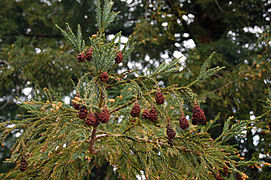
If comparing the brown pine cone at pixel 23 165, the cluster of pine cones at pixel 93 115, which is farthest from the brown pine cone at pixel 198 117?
the brown pine cone at pixel 23 165

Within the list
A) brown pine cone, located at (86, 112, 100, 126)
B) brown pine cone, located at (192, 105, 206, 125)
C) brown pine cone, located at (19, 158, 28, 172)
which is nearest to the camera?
brown pine cone, located at (86, 112, 100, 126)

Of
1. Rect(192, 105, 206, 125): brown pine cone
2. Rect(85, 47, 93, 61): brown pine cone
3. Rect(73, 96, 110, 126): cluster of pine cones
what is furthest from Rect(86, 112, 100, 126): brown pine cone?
Rect(192, 105, 206, 125): brown pine cone

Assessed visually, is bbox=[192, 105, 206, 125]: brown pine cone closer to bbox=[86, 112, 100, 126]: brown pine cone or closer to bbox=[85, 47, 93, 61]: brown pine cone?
bbox=[86, 112, 100, 126]: brown pine cone

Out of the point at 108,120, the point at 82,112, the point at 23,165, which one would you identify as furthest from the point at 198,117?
the point at 23,165

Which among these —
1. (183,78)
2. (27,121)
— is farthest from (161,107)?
(183,78)

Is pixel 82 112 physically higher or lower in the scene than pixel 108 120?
higher

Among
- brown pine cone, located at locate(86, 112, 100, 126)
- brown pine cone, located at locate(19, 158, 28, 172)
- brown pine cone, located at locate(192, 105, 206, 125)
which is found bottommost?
brown pine cone, located at locate(19, 158, 28, 172)

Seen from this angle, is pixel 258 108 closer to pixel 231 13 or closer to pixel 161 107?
pixel 231 13

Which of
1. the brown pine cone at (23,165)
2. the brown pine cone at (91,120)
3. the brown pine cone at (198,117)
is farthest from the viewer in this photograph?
the brown pine cone at (23,165)

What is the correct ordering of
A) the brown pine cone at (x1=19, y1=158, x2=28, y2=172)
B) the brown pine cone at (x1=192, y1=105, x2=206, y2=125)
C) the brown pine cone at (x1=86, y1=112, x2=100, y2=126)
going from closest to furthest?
the brown pine cone at (x1=86, y1=112, x2=100, y2=126)
the brown pine cone at (x1=192, y1=105, x2=206, y2=125)
the brown pine cone at (x1=19, y1=158, x2=28, y2=172)

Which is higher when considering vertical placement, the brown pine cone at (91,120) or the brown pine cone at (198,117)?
the brown pine cone at (91,120)

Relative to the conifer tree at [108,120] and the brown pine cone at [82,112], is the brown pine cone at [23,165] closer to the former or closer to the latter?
the conifer tree at [108,120]

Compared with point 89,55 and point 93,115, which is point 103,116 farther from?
point 89,55

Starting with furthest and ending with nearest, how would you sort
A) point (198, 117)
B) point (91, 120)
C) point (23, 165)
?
1. point (23, 165)
2. point (198, 117)
3. point (91, 120)
